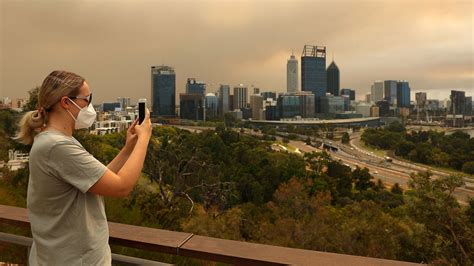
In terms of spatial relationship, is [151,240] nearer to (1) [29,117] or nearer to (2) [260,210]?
(1) [29,117]

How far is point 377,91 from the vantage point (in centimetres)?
7475

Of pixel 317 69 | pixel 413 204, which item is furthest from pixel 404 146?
pixel 317 69

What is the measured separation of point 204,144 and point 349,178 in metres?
10.3

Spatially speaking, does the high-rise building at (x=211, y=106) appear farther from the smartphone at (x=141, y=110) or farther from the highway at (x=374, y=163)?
the smartphone at (x=141, y=110)

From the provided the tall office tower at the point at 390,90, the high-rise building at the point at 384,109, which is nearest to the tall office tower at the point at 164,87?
the high-rise building at the point at 384,109

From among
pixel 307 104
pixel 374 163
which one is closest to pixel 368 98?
pixel 307 104

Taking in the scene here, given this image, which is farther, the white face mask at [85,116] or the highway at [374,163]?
the highway at [374,163]

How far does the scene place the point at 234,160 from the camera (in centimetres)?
2605

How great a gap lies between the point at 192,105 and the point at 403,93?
162 ft

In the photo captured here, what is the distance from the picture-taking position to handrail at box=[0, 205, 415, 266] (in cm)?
97

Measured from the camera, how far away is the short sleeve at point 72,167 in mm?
821

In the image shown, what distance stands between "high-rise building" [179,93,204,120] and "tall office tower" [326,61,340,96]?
3879 cm

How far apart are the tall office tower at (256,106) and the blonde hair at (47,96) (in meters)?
57.9

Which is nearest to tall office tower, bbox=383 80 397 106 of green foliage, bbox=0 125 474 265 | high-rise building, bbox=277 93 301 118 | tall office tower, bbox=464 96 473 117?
tall office tower, bbox=464 96 473 117
